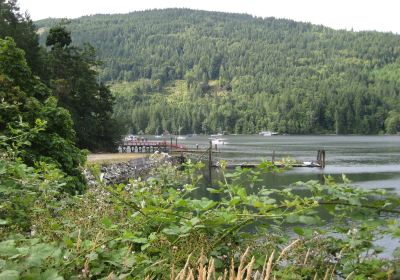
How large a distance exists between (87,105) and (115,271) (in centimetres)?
4772

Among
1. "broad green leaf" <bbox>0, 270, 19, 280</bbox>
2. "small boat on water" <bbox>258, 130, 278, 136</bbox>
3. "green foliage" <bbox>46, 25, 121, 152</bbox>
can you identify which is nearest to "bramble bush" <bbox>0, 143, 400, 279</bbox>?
"broad green leaf" <bbox>0, 270, 19, 280</bbox>

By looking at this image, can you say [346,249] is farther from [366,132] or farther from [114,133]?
[366,132]

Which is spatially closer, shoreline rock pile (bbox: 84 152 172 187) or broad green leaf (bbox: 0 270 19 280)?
broad green leaf (bbox: 0 270 19 280)

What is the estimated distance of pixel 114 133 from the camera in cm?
5191

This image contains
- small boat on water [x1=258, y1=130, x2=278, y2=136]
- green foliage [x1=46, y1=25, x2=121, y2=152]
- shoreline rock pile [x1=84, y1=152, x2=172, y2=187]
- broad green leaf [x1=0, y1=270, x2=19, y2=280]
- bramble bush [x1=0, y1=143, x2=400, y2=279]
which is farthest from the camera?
small boat on water [x1=258, y1=130, x2=278, y2=136]

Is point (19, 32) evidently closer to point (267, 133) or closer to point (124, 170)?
point (124, 170)

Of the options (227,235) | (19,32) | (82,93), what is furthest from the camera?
(82,93)

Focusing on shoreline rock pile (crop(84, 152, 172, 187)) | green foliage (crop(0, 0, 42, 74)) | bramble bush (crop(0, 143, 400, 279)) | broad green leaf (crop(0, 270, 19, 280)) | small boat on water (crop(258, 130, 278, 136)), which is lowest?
small boat on water (crop(258, 130, 278, 136))

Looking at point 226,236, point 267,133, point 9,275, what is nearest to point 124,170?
point 226,236

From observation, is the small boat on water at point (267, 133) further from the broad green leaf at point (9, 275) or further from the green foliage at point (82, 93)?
the broad green leaf at point (9, 275)

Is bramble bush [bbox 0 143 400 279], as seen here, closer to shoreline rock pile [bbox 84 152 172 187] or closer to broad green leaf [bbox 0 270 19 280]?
broad green leaf [bbox 0 270 19 280]

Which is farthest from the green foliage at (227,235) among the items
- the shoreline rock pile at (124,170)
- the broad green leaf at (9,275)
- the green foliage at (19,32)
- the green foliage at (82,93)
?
the green foliage at (82,93)

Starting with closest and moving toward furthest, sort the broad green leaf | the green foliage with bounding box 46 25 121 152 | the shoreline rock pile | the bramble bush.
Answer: the broad green leaf
the bramble bush
the shoreline rock pile
the green foliage with bounding box 46 25 121 152

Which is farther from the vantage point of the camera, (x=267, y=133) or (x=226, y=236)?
(x=267, y=133)
